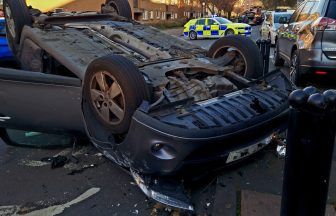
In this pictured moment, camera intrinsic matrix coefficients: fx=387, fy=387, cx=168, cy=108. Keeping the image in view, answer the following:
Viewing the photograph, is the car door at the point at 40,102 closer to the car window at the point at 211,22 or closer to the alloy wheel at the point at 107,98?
the alloy wheel at the point at 107,98

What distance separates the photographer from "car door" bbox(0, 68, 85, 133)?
3.58 metres

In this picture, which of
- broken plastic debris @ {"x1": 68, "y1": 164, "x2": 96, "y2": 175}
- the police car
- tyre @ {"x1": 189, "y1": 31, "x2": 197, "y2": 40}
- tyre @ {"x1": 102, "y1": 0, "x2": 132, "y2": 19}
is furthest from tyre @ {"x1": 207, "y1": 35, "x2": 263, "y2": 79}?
tyre @ {"x1": 189, "y1": 31, "x2": 197, "y2": 40}

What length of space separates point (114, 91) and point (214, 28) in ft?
63.4

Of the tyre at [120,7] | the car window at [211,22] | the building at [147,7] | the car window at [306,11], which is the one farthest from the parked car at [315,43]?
the building at [147,7]

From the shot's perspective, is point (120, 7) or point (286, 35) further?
point (286, 35)

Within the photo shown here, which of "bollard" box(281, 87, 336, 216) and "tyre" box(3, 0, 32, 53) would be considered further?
"tyre" box(3, 0, 32, 53)

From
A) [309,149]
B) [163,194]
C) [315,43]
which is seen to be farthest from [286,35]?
[309,149]

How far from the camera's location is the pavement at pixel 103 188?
3104mm

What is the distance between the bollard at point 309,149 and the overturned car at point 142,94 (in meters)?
1.08

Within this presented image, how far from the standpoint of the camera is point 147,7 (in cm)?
3872

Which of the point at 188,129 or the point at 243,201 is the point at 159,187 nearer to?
the point at 188,129

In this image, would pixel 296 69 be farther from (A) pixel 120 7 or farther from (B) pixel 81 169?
(B) pixel 81 169

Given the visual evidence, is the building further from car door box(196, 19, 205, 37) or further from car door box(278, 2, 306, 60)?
car door box(278, 2, 306, 60)

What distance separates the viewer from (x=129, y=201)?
3221mm
